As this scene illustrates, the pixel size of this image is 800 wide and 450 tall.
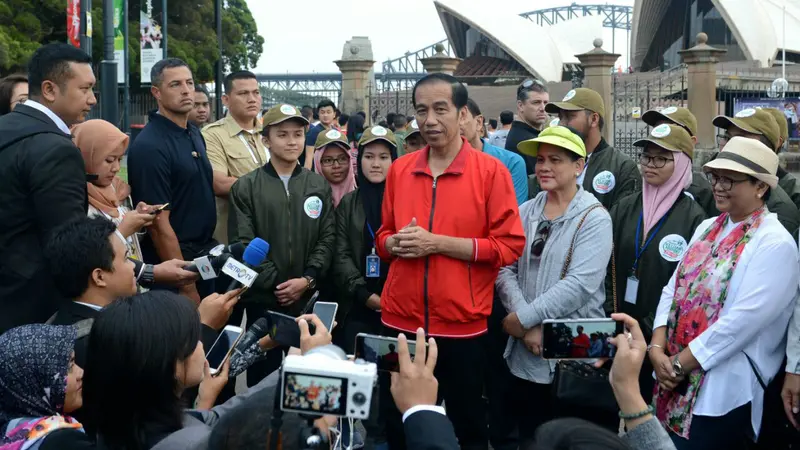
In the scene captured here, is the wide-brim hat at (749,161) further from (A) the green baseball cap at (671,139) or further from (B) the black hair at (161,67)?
(B) the black hair at (161,67)

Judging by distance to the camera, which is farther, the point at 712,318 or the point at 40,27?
the point at 40,27

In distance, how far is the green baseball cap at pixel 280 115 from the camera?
5273 millimetres

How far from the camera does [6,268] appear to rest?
384cm

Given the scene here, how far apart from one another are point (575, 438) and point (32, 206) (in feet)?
9.48

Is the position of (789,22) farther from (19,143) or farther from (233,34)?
(19,143)

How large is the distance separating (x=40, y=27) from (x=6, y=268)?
902 inches

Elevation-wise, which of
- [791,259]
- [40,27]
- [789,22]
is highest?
[789,22]

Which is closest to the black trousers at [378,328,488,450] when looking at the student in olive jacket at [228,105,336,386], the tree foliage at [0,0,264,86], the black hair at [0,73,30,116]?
the student in olive jacket at [228,105,336,386]

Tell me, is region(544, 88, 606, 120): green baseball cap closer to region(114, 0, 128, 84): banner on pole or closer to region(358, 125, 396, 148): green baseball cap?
region(358, 125, 396, 148): green baseball cap

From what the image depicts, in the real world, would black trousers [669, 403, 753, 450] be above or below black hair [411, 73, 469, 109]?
below

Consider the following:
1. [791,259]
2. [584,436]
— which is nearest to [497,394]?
[791,259]

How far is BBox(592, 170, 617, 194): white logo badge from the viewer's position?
5461 mm

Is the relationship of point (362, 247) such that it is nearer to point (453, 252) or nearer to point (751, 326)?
point (453, 252)

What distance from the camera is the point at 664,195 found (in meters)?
4.57
